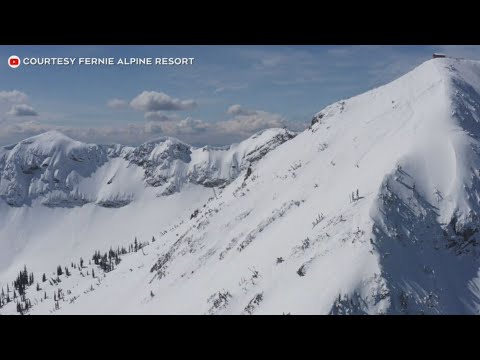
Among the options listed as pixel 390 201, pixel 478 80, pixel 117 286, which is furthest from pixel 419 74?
pixel 117 286

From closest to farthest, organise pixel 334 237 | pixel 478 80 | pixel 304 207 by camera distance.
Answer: pixel 334 237
pixel 304 207
pixel 478 80
